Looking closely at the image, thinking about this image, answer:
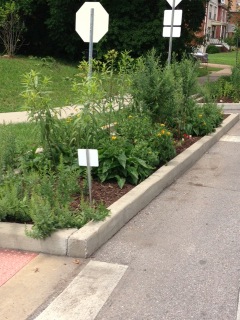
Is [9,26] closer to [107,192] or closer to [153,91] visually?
[153,91]

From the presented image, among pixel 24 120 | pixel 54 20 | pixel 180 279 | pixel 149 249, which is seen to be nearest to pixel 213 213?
pixel 149 249

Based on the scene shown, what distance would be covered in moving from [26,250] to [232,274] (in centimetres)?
189

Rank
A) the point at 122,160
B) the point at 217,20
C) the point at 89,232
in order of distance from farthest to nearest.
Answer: the point at 217,20, the point at 122,160, the point at 89,232

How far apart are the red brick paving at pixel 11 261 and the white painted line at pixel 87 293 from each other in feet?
1.74

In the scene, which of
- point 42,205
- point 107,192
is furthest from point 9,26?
point 42,205

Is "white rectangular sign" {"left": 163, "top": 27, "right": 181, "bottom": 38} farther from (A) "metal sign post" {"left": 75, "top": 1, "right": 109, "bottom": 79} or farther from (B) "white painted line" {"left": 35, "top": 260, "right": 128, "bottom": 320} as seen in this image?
(B) "white painted line" {"left": 35, "top": 260, "right": 128, "bottom": 320}

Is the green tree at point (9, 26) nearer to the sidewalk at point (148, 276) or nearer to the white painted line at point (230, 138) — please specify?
the white painted line at point (230, 138)

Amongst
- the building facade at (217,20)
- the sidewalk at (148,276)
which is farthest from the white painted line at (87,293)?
the building facade at (217,20)

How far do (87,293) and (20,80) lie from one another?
41.7 ft

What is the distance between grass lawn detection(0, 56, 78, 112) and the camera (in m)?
12.4

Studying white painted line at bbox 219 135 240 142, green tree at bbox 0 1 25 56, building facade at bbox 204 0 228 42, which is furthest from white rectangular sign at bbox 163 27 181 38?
building facade at bbox 204 0 228 42

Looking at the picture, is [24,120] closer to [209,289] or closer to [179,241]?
[179,241]

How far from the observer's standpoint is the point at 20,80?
15.3m

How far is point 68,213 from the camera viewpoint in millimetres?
4301
